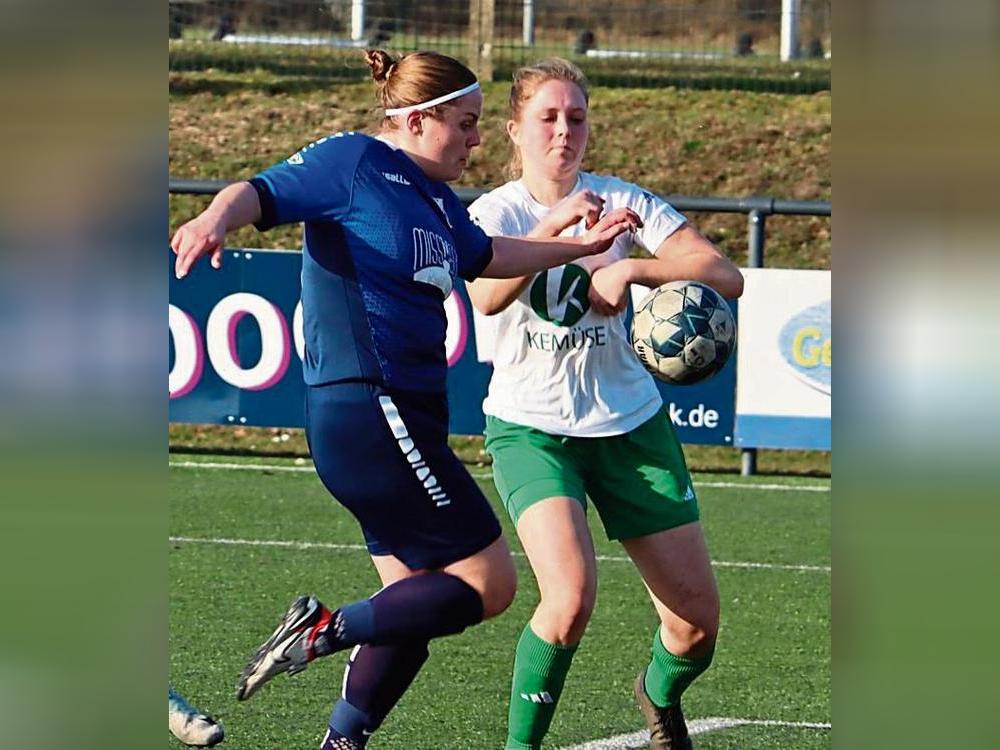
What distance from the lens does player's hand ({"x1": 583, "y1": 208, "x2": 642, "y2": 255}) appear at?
438 cm

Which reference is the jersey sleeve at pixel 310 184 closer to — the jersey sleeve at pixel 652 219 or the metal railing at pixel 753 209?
the jersey sleeve at pixel 652 219

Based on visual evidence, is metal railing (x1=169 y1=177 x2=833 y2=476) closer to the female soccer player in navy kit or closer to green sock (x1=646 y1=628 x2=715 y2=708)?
green sock (x1=646 y1=628 x2=715 y2=708)

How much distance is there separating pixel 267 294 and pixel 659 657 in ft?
21.9

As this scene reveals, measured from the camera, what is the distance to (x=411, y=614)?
403cm

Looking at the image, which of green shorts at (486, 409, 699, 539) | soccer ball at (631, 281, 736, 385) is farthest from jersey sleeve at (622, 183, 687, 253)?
green shorts at (486, 409, 699, 539)

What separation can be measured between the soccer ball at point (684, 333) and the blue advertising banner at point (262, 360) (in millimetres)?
6055

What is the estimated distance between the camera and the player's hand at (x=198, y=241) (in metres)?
2.94

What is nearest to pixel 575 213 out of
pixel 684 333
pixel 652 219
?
pixel 652 219

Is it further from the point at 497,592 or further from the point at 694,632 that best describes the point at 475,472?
the point at 497,592

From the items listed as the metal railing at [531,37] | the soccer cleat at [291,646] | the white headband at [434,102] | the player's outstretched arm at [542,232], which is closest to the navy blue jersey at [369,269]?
the white headband at [434,102]

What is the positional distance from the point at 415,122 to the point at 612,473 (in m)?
1.27
